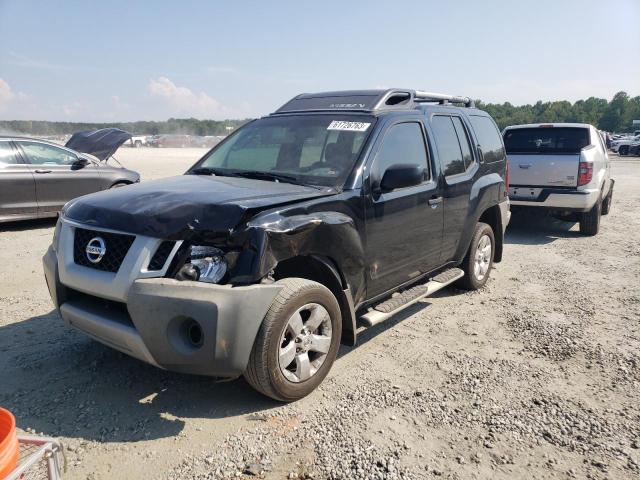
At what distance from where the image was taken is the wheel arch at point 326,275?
3.39 meters

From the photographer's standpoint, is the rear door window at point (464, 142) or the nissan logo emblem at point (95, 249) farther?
the rear door window at point (464, 142)

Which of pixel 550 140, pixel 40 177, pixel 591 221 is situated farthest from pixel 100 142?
pixel 591 221

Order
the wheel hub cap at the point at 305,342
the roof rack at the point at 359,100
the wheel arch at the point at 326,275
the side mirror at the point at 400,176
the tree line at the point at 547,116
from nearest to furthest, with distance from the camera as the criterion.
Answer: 1. the wheel hub cap at the point at 305,342
2. the wheel arch at the point at 326,275
3. the side mirror at the point at 400,176
4. the roof rack at the point at 359,100
5. the tree line at the point at 547,116

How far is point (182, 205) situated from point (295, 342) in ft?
3.67

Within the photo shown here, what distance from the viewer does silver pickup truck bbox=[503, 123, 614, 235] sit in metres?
8.37

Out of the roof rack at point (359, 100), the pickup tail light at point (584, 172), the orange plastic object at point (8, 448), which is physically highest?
the roof rack at point (359, 100)

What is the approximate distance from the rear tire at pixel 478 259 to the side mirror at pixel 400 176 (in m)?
1.96

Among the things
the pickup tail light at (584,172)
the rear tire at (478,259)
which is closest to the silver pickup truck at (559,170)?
the pickup tail light at (584,172)

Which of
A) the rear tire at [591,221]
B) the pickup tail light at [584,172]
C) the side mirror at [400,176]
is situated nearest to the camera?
the side mirror at [400,176]

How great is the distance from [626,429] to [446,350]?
1422 mm

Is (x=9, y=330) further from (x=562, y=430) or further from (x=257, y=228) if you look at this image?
(x=562, y=430)

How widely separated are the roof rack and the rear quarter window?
2.25 ft

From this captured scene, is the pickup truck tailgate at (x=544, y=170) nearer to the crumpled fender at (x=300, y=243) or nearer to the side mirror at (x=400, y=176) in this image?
the side mirror at (x=400, y=176)

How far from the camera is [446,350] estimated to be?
13.8 feet
